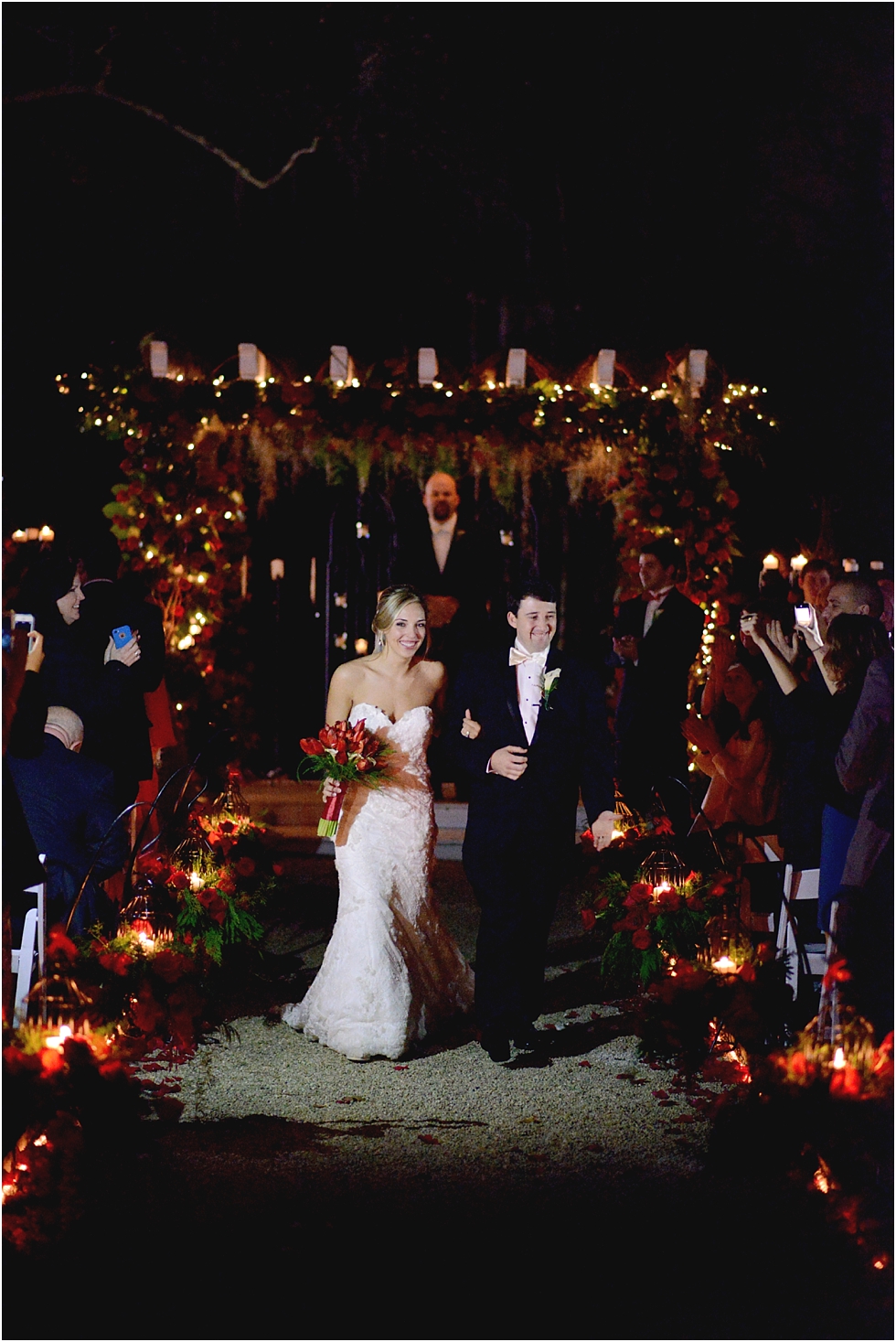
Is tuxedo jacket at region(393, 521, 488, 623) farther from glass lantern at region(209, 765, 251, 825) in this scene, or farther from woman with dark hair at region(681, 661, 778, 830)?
woman with dark hair at region(681, 661, 778, 830)

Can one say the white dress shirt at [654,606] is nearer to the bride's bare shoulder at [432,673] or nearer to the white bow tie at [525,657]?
the bride's bare shoulder at [432,673]

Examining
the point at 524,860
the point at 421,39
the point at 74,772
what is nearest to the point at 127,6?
the point at 421,39

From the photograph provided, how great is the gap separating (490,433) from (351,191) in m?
8.50

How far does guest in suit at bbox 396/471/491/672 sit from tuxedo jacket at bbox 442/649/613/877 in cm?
437

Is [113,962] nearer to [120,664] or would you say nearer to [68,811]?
[68,811]

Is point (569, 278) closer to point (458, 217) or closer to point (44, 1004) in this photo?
point (458, 217)

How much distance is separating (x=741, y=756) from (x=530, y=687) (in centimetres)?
162

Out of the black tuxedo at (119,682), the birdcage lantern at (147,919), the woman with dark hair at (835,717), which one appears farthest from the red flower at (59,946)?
the woman with dark hair at (835,717)

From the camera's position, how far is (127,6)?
44.4ft

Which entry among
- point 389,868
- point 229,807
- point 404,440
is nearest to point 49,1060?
point 389,868

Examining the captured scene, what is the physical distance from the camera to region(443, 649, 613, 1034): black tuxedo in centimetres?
565

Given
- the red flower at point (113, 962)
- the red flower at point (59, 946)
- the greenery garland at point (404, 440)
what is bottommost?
the red flower at point (113, 962)

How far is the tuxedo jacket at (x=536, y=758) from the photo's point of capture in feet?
18.7

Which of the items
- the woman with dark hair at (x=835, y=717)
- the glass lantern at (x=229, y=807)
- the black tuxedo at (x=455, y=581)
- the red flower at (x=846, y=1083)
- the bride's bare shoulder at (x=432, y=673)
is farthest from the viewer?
the black tuxedo at (x=455, y=581)
